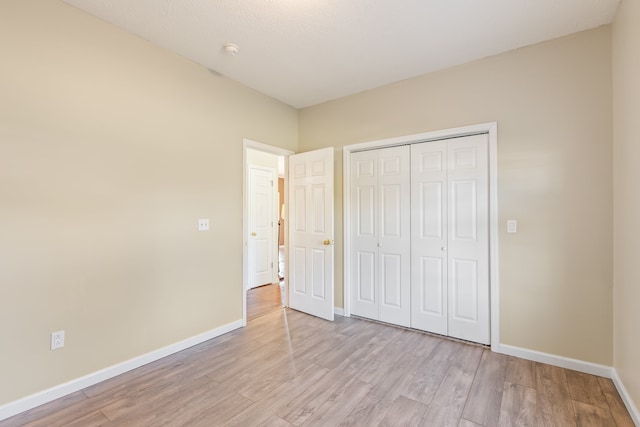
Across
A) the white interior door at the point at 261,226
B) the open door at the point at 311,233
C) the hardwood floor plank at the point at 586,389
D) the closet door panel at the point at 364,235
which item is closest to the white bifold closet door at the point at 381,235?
the closet door panel at the point at 364,235

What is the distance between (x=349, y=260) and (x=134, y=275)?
2.29 m

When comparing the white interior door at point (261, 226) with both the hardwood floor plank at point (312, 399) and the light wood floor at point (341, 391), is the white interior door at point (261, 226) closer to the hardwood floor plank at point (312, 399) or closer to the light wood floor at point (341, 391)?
the light wood floor at point (341, 391)

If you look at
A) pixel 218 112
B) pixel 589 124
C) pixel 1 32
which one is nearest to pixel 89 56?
pixel 1 32

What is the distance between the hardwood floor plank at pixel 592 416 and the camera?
175cm

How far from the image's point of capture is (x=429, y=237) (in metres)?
3.04

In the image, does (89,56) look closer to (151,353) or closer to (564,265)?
(151,353)

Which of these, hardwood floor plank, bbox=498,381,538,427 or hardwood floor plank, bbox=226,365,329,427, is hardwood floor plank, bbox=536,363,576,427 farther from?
hardwood floor plank, bbox=226,365,329,427

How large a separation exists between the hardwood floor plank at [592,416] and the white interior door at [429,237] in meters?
1.16

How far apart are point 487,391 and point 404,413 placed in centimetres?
70

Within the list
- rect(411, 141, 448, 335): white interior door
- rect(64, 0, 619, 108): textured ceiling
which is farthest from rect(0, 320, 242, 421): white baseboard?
rect(64, 0, 619, 108): textured ceiling

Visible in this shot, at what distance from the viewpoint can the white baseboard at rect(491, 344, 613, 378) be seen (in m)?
2.24

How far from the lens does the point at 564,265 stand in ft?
7.79

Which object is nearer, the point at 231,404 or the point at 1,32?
the point at 1,32

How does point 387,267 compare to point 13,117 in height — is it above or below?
below
